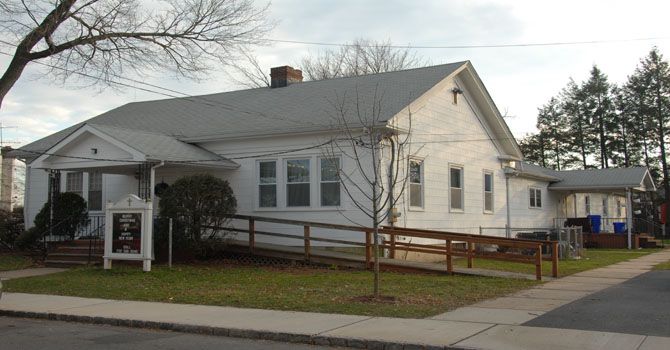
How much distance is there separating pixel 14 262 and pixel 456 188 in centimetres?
1495

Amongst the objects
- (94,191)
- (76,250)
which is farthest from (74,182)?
(76,250)

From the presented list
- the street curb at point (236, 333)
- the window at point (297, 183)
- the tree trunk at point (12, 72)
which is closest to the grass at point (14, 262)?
the tree trunk at point (12, 72)

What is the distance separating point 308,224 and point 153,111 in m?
12.1

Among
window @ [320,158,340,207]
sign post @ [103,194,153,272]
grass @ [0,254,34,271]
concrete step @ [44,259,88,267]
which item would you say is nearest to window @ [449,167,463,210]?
window @ [320,158,340,207]

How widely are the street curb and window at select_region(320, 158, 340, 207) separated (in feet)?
32.0

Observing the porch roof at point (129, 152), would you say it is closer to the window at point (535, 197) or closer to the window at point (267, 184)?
the window at point (267, 184)

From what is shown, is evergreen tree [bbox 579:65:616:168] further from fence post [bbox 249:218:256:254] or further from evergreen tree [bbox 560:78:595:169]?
fence post [bbox 249:218:256:254]

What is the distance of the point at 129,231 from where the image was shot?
16969 millimetres

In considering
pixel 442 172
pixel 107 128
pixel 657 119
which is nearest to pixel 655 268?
pixel 442 172

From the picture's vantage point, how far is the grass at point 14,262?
18453 millimetres

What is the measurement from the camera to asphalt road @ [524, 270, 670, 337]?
8.70 metres

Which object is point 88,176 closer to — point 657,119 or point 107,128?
point 107,128

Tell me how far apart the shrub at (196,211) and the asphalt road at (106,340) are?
732 centimetres

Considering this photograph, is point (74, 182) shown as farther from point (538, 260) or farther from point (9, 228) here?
point (538, 260)
